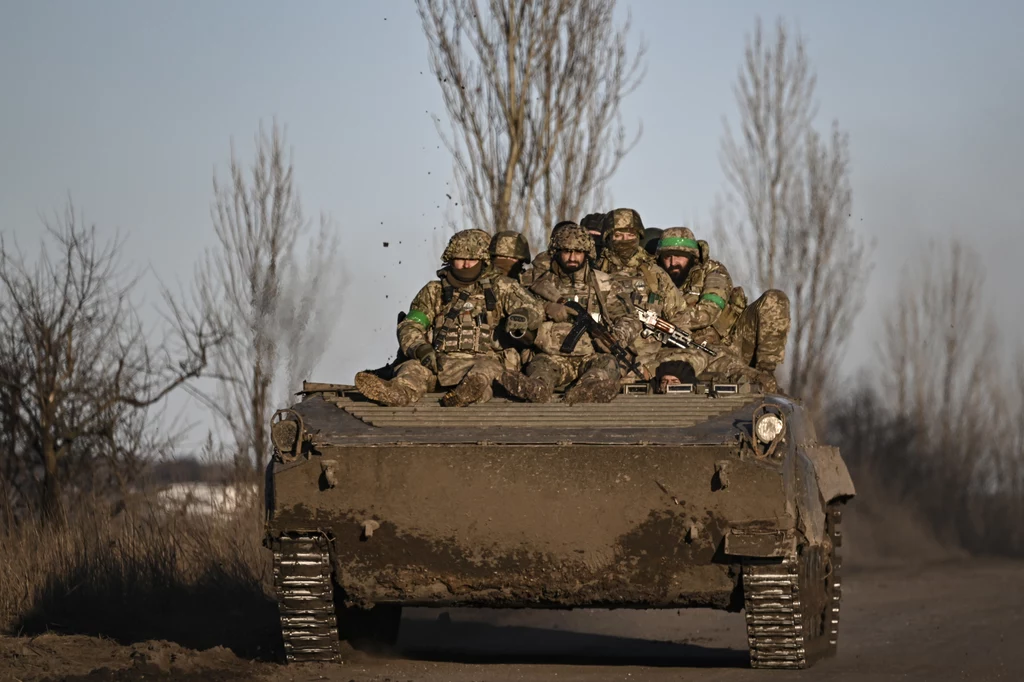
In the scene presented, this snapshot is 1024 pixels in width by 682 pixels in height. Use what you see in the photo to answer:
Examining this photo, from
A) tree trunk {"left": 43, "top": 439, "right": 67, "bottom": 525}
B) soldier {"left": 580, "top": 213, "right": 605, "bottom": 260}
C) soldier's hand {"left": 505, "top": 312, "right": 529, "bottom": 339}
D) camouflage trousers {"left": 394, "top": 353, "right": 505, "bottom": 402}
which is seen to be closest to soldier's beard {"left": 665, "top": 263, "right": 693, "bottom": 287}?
soldier {"left": 580, "top": 213, "right": 605, "bottom": 260}

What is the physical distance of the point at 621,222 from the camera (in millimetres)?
13477

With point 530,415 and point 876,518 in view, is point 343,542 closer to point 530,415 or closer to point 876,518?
point 530,415

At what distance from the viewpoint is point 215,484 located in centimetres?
1758

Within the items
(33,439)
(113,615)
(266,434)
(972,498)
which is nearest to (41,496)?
(33,439)

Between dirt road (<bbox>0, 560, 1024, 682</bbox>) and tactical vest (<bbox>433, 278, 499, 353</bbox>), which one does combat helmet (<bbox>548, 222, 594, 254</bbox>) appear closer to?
tactical vest (<bbox>433, 278, 499, 353</bbox>)

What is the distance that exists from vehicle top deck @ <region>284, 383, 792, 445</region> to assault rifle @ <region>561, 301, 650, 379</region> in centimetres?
82

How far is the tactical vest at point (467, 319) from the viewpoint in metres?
11.9

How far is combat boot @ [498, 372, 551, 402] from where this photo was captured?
35.1 ft

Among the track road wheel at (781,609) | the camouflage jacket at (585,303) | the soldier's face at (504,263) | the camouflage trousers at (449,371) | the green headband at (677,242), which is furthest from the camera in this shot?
the green headband at (677,242)

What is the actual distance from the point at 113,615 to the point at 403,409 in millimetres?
3944

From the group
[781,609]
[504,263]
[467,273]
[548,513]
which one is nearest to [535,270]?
[504,263]

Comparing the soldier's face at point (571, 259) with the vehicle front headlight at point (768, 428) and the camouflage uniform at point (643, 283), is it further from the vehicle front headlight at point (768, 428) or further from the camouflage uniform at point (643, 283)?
the vehicle front headlight at point (768, 428)

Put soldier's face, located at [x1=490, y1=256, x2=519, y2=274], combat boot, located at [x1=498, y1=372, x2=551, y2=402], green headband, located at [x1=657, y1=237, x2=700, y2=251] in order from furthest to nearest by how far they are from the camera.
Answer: green headband, located at [x1=657, y1=237, x2=700, y2=251] < soldier's face, located at [x1=490, y1=256, x2=519, y2=274] < combat boot, located at [x1=498, y1=372, x2=551, y2=402]

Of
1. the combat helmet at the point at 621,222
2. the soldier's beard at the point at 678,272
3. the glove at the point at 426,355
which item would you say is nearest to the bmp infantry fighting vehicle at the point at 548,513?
the glove at the point at 426,355
